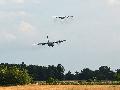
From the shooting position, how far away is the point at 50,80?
14788 cm

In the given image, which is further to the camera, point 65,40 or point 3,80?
point 3,80

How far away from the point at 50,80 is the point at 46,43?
8134 centimetres

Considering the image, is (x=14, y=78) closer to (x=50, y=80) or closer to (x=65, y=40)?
(x=50, y=80)

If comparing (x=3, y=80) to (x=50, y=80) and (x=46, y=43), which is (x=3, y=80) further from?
(x=46, y=43)

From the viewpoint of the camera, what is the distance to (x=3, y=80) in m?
137

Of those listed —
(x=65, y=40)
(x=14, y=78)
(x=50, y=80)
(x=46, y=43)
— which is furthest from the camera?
(x=50, y=80)

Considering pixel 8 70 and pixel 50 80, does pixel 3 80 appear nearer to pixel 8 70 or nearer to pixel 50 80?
pixel 8 70

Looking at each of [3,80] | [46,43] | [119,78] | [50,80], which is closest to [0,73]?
[3,80]

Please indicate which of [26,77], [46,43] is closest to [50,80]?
[26,77]

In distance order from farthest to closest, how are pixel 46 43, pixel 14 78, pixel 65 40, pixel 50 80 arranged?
pixel 50 80 → pixel 14 78 → pixel 46 43 → pixel 65 40

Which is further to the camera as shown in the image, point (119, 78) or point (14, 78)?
point (119, 78)

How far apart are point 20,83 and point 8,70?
7884mm

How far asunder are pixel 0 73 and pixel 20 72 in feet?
23.0

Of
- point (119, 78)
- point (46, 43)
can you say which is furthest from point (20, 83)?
point (46, 43)
